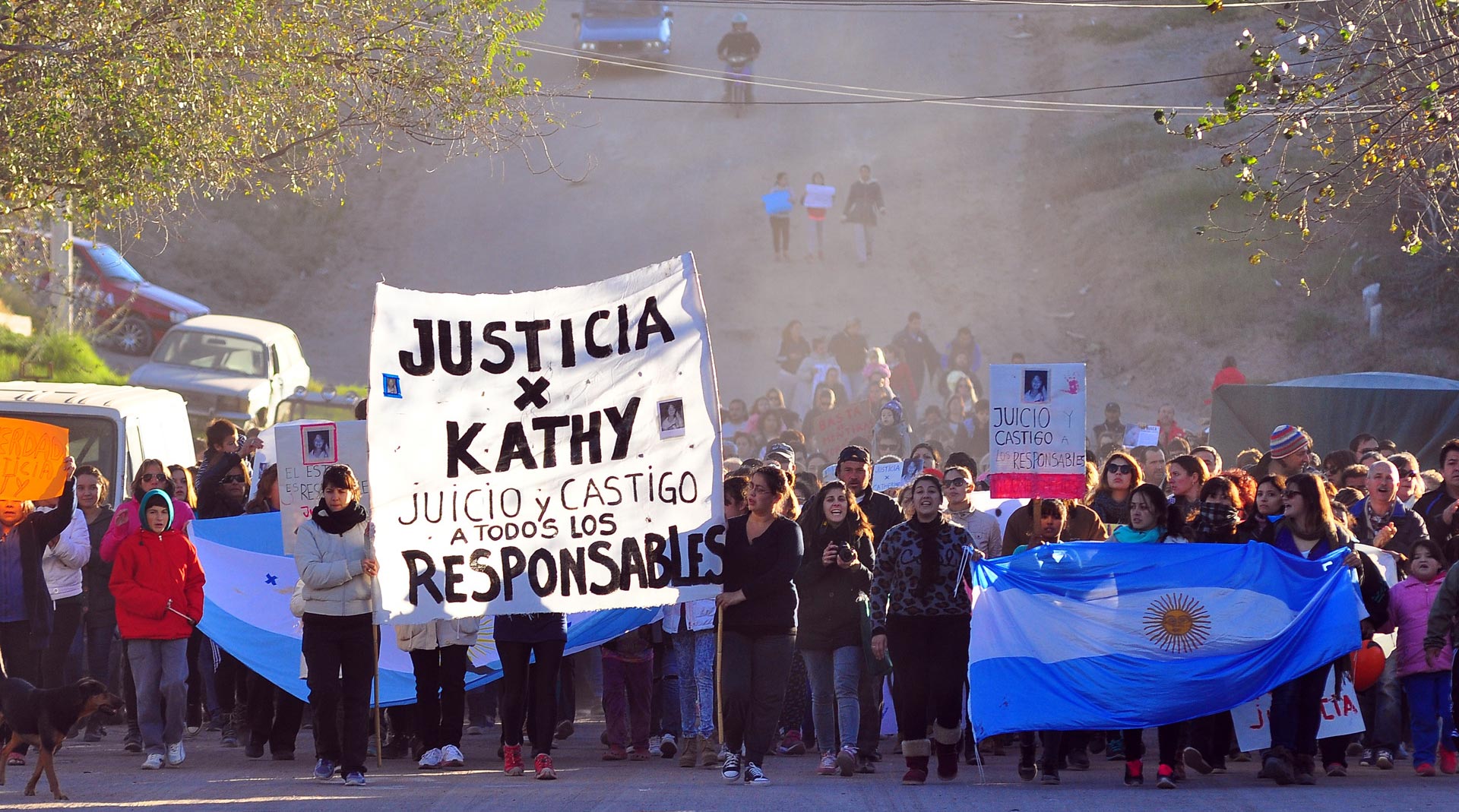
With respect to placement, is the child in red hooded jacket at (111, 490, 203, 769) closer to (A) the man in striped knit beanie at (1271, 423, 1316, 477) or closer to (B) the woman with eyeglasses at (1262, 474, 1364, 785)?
(B) the woman with eyeglasses at (1262, 474, 1364, 785)

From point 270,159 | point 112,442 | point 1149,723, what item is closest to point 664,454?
point 1149,723

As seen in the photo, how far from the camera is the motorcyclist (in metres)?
39.6

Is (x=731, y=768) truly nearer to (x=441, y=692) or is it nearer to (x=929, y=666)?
(x=929, y=666)

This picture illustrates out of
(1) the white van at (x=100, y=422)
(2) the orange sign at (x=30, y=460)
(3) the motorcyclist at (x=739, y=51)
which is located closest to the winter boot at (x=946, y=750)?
(2) the orange sign at (x=30, y=460)

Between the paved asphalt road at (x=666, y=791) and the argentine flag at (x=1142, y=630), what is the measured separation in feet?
1.53


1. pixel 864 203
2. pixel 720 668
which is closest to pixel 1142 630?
pixel 720 668

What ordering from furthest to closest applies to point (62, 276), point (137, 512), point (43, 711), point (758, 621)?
point (62, 276) → point (137, 512) → point (758, 621) → point (43, 711)

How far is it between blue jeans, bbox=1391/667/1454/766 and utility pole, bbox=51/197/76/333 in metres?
22.6

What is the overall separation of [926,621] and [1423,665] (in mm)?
2998

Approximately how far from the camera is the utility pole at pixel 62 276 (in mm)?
27828

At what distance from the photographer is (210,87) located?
1566 cm

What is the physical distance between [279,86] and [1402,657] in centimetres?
1204

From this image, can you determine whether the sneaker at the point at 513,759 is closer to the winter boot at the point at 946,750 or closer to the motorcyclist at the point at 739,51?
the winter boot at the point at 946,750

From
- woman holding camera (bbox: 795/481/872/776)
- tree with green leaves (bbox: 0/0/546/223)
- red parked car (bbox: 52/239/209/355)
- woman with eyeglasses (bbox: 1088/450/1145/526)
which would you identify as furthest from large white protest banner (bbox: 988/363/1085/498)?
red parked car (bbox: 52/239/209/355)
